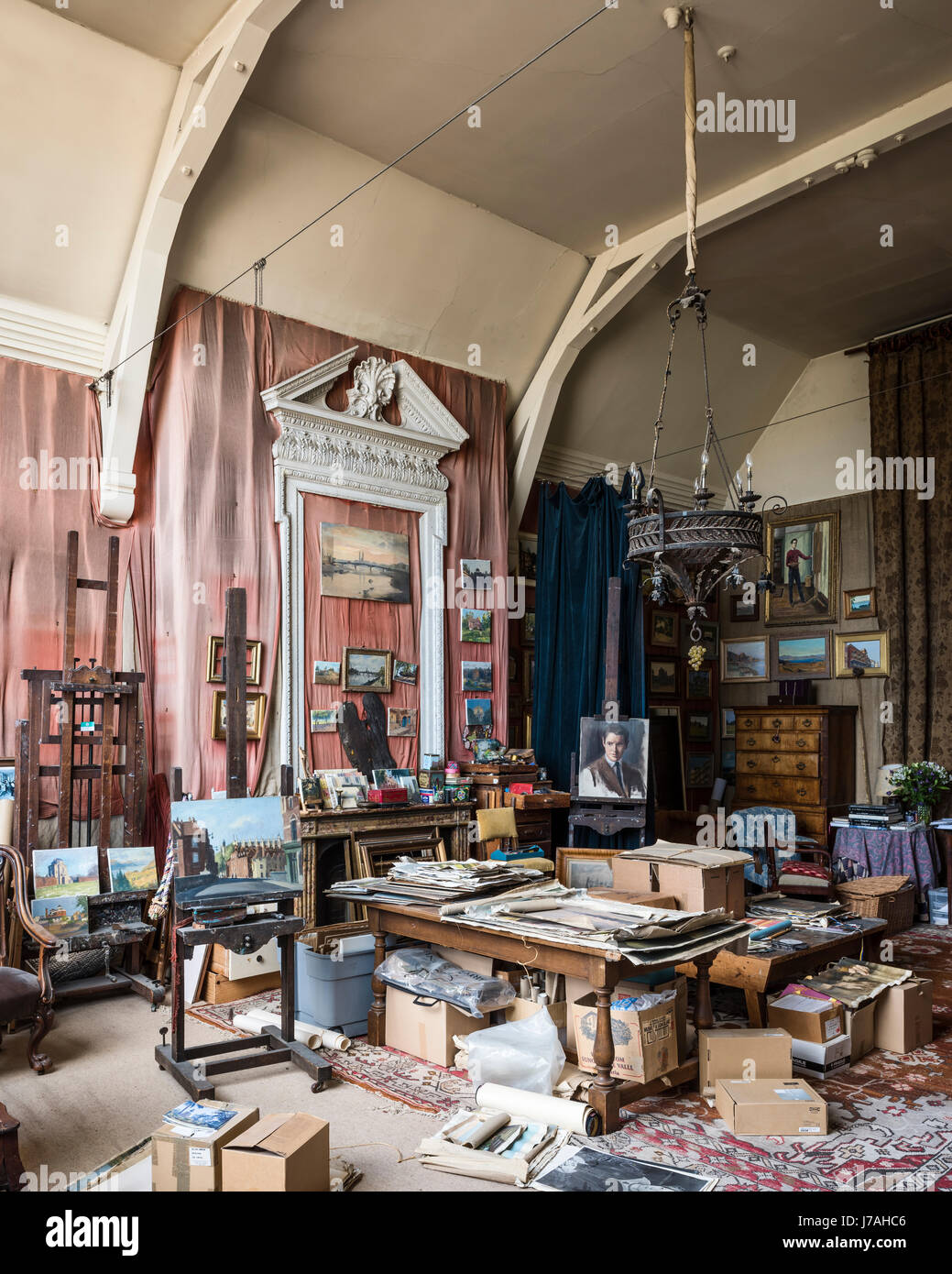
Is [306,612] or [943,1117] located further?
[306,612]

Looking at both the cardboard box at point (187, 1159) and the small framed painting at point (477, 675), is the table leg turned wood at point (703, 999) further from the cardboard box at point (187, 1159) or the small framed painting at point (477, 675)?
the small framed painting at point (477, 675)

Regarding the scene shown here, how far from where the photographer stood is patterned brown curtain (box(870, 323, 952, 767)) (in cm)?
782

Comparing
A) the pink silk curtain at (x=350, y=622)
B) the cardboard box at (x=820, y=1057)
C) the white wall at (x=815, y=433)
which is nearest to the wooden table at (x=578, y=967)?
the cardboard box at (x=820, y=1057)

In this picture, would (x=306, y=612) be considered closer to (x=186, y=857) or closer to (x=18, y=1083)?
(x=186, y=857)

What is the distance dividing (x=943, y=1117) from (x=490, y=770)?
11.4ft

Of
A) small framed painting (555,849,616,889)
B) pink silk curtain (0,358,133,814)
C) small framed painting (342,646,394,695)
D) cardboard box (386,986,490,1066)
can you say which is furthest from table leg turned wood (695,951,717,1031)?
pink silk curtain (0,358,133,814)

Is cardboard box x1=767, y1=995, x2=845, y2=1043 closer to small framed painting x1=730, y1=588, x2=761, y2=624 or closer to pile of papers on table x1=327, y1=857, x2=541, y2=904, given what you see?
pile of papers on table x1=327, y1=857, x2=541, y2=904

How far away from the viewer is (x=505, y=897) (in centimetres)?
412

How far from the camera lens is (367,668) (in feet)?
20.7

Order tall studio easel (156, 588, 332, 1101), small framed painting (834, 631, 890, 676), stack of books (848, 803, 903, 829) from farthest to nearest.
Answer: small framed painting (834, 631, 890, 676)
stack of books (848, 803, 903, 829)
tall studio easel (156, 588, 332, 1101)

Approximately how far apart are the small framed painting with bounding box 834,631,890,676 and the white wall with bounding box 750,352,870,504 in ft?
4.59

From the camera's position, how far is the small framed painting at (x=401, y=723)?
6.40 metres

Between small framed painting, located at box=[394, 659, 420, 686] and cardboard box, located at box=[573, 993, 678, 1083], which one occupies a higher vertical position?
small framed painting, located at box=[394, 659, 420, 686]
